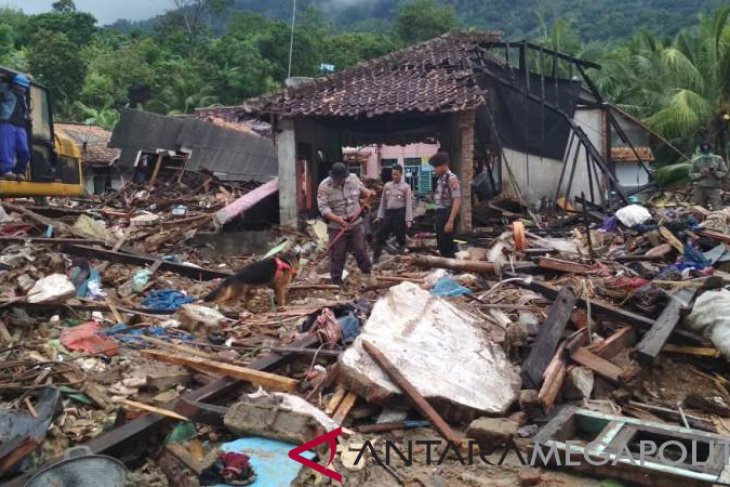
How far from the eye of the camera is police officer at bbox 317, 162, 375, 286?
8234 millimetres

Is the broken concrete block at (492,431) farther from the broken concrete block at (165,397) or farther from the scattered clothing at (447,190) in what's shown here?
the scattered clothing at (447,190)

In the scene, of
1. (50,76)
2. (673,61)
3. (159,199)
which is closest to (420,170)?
(673,61)

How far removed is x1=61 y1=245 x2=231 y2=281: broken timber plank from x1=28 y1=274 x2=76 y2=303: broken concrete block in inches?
67.8

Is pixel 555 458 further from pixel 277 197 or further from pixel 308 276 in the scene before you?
pixel 277 197

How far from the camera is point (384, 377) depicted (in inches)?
181

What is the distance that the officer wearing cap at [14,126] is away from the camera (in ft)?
23.3

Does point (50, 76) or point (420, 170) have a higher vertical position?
point (50, 76)

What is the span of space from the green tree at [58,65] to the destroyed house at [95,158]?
4.21m

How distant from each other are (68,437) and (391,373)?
2.17 m

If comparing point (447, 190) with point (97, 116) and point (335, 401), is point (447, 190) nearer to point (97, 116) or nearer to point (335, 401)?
point (335, 401)

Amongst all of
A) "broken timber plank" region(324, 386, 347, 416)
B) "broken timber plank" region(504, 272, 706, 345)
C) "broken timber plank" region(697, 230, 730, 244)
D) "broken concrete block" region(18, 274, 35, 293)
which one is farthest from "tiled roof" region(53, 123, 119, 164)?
"broken timber plank" region(504, 272, 706, 345)

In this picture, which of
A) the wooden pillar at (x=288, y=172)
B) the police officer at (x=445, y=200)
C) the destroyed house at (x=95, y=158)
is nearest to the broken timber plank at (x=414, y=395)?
the police officer at (x=445, y=200)

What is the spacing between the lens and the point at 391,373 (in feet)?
15.0

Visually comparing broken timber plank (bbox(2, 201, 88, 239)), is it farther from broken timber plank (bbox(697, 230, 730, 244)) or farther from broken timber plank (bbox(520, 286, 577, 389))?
broken timber plank (bbox(697, 230, 730, 244))
